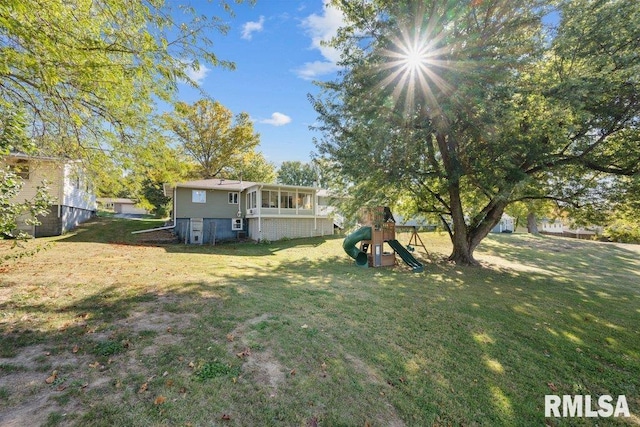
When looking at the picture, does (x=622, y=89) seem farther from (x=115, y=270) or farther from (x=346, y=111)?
(x=115, y=270)

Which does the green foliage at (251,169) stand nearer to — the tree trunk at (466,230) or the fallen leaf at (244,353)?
the tree trunk at (466,230)

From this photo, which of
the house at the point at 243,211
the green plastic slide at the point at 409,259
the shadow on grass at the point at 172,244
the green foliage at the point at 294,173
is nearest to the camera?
the green plastic slide at the point at 409,259

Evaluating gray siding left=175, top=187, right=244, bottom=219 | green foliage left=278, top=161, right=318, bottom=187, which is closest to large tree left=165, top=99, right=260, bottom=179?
gray siding left=175, top=187, right=244, bottom=219

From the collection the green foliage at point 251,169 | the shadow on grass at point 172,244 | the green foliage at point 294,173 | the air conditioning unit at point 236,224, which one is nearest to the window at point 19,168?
the shadow on grass at point 172,244

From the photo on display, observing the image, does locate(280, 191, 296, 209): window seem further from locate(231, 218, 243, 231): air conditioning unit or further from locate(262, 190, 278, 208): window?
locate(231, 218, 243, 231): air conditioning unit

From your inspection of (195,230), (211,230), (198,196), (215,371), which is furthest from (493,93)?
(195,230)

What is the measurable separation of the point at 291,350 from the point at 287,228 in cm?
1777

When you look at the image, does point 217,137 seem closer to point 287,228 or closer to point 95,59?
point 287,228

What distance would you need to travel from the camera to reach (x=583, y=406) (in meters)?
3.57

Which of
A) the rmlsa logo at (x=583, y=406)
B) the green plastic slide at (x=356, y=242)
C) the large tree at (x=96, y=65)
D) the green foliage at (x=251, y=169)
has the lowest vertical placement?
the rmlsa logo at (x=583, y=406)

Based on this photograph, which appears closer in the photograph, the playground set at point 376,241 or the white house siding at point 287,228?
the playground set at point 376,241

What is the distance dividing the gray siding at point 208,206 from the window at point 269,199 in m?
2.75

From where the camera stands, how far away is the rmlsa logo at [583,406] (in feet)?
11.3

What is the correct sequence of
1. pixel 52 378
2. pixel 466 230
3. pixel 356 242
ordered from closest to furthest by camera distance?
Result: pixel 52 378
pixel 356 242
pixel 466 230
